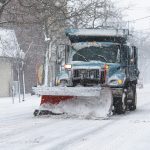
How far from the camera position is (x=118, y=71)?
17.1 metres

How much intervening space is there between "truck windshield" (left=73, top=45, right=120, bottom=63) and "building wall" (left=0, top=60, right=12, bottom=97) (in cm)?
2087

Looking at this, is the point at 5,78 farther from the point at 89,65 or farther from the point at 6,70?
the point at 89,65

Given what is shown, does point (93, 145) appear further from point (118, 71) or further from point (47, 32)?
point (47, 32)

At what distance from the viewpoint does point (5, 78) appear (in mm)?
38594

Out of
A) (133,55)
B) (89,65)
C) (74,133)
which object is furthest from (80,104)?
(74,133)

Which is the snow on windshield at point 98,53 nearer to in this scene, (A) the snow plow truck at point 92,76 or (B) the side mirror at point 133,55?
(A) the snow plow truck at point 92,76

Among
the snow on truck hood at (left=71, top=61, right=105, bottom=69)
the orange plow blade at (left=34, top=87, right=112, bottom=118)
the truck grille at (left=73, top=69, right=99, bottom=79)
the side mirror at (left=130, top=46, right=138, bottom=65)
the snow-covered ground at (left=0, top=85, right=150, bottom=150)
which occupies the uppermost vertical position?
the side mirror at (left=130, top=46, right=138, bottom=65)

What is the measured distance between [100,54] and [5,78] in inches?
859

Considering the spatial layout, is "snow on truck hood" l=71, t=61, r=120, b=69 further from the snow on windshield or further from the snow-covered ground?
the snow-covered ground

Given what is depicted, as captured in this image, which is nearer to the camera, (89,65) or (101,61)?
(89,65)

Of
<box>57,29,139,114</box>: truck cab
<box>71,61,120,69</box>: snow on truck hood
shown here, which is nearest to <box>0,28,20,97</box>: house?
<box>57,29,139,114</box>: truck cab

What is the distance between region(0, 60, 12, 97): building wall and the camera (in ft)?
126

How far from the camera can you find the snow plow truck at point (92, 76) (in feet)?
51.9

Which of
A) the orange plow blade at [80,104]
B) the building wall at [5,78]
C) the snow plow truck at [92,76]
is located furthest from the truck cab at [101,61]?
the building wall at [5,78]
